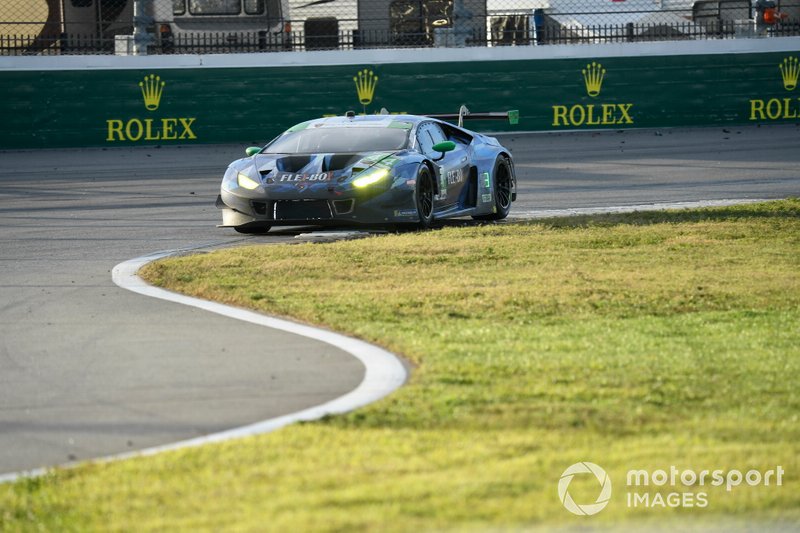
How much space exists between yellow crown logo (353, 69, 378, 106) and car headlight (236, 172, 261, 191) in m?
12.8

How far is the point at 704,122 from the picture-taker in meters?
26.3

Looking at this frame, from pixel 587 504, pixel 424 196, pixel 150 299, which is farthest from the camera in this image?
pixel 424 196

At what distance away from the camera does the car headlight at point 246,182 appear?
12617 millimetres

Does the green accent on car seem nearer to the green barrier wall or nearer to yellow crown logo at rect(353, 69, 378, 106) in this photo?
the green barrier wall

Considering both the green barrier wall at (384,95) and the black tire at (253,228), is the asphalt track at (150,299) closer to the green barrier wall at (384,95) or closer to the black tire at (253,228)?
the black tire at (253,228)

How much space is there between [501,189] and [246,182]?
3.09m

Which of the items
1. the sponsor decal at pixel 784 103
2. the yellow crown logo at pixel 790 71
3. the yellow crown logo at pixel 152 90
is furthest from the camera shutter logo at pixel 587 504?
the yellow crown logo at pixel 790 71

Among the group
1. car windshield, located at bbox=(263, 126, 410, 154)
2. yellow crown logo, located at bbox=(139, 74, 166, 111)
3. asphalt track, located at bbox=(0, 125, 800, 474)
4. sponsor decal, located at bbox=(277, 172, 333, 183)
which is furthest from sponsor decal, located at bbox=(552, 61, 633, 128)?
sponsor decal, located at bbox=(277, 172, 333, 183)

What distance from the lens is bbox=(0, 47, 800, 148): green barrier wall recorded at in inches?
958

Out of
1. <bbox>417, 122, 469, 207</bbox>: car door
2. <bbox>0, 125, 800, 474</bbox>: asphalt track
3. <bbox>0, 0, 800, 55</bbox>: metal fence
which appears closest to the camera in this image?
<bbox>0, 125, 800, 474</bbox>: asphalt track

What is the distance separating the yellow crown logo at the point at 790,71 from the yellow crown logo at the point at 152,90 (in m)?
12.0

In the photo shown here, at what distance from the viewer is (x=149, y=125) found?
80.4ft

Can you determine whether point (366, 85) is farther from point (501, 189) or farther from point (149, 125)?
point (501, 189)

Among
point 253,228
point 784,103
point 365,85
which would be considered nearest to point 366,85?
point 365,85
